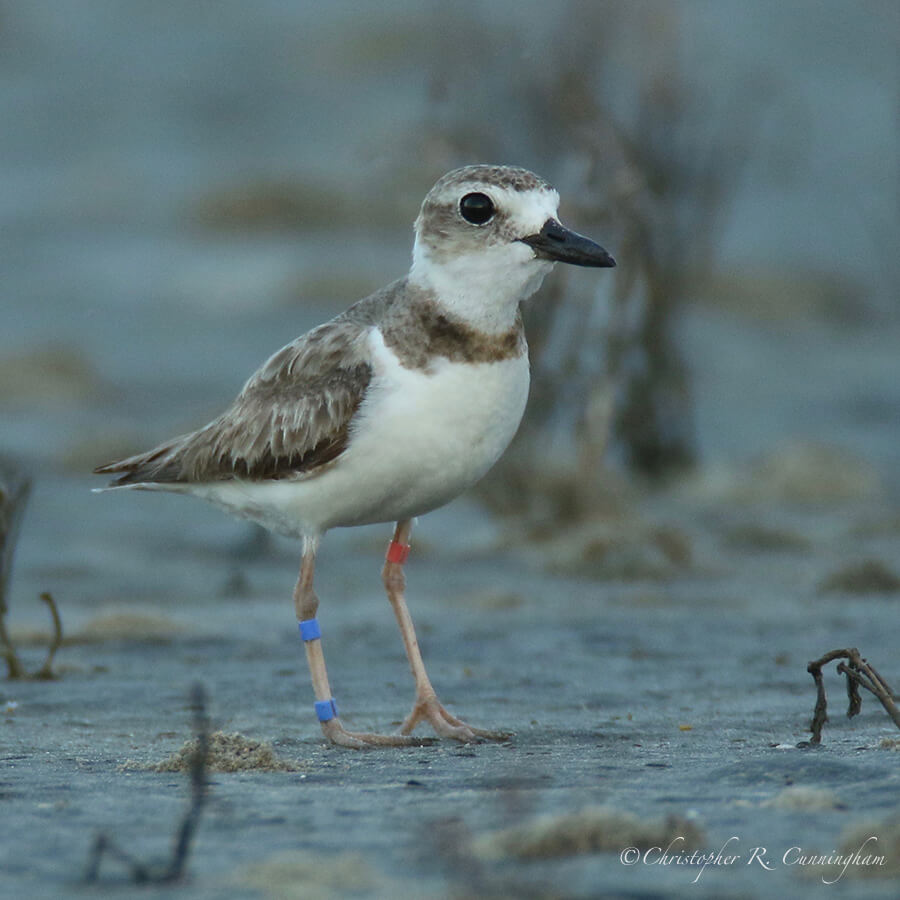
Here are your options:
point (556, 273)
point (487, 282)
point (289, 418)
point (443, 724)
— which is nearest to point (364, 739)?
point (443, 724)

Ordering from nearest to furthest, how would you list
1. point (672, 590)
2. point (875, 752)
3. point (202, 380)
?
point (875, 752) < point (672, 590) < point (202, 380)

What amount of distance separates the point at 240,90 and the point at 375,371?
25338 mm

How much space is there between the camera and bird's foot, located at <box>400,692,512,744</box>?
5488 mm

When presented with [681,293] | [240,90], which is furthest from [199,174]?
[681,293]

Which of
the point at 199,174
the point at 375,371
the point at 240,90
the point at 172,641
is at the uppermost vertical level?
the point at 240,90

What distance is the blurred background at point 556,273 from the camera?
10383 millimetres

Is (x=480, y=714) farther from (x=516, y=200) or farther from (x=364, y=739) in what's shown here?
(x=516, y=200)

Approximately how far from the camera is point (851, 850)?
11.2 ft

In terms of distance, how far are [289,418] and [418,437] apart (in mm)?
616

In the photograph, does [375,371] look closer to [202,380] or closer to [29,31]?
[202,380]

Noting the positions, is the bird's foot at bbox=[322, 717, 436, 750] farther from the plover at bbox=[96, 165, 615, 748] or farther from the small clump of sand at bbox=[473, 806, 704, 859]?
the small clump of sand at bbox=[473, 806, 704, 859]

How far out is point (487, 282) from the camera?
5402 millimetres

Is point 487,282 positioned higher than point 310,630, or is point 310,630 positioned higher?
point 487,282

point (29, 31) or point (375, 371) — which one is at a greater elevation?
point (29, 31)
